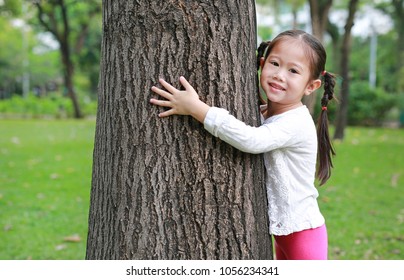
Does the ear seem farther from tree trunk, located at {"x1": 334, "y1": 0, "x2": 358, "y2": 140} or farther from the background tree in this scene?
the background tree

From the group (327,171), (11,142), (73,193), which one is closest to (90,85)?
(11,142)

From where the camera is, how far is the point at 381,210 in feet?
21.3

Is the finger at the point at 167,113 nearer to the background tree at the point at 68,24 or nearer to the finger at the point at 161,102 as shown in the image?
the finger at the point at 161,102

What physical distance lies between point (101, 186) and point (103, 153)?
0.52 feet

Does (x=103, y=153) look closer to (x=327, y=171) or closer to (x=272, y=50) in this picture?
(x=272, y=50)

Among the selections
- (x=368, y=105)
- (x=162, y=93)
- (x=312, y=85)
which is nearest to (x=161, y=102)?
(x=162, y=93)

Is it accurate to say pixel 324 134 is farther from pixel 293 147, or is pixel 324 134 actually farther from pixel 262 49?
pixel 262 49

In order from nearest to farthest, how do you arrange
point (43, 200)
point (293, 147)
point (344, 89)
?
point (293, 147) < point (43, 200) < point (344, 89)

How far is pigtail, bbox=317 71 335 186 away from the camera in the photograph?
8.71 ft

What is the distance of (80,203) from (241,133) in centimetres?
492

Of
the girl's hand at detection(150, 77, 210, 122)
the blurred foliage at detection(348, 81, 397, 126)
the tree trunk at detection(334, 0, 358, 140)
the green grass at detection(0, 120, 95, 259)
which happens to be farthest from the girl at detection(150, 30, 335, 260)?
the blurred foliage at detection(348, 81, 397, 126)

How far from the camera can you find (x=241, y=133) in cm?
225

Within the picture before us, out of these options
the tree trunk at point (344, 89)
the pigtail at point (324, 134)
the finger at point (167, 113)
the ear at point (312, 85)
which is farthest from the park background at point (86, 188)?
the finger at point (167, 113)

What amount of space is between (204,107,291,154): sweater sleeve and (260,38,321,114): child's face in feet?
0.77
